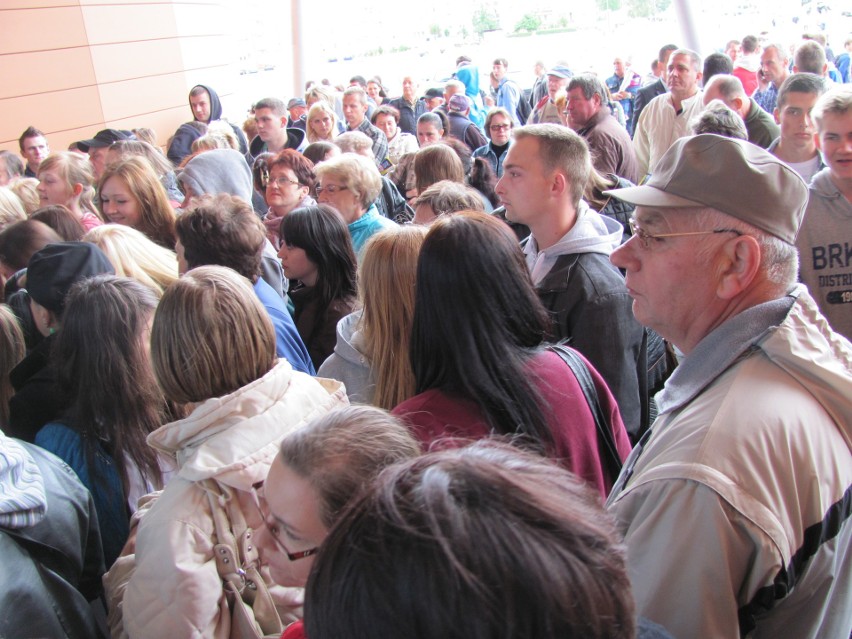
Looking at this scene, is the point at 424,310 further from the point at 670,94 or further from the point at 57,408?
the point at 670,94

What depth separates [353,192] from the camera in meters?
3.73

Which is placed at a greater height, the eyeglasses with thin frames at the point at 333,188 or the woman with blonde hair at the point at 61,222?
the eyeglasses with thin frames at the point at 333,188

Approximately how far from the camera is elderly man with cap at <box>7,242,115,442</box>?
82.3 inches

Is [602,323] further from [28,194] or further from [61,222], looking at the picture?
[28,194]

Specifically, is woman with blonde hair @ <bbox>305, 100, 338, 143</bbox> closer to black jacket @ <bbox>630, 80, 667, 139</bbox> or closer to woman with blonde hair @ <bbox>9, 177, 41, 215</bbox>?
woman with blonde hair @ <bbox>9, 177, 41, 215</bbox>

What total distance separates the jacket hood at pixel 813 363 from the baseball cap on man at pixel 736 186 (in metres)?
0.21

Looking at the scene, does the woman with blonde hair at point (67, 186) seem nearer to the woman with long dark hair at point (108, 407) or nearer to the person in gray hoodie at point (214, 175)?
the person in gray hoodie at point (214, 175)

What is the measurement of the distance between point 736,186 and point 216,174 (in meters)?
3.98

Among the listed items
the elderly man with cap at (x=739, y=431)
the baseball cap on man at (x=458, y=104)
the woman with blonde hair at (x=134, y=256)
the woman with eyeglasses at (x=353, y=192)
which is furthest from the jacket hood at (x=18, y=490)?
the baseball cap on man at (x=458, y=104)

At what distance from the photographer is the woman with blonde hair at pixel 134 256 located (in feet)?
9.52

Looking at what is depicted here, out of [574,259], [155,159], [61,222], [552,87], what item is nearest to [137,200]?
[61,222]

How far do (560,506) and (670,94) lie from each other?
5.77 m

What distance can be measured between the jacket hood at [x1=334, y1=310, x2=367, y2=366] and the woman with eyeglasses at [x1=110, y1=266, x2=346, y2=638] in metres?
0.33

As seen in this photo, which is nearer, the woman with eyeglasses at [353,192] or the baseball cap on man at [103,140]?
the woman with eyeglasses at [353,192]
